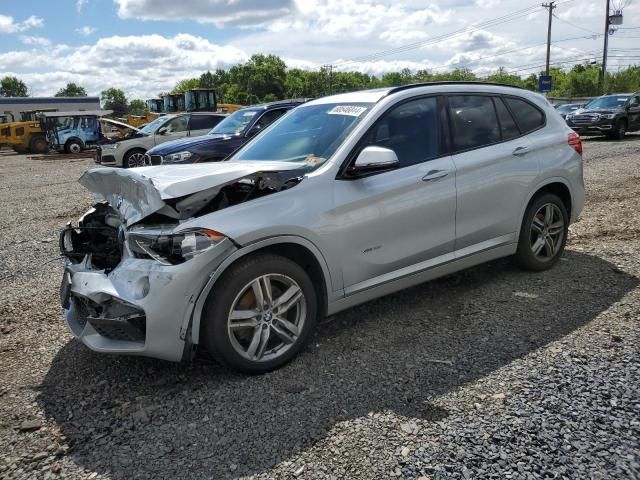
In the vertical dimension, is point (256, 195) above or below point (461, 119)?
below

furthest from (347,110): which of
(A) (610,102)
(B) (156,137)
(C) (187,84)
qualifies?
(C) (187,84)

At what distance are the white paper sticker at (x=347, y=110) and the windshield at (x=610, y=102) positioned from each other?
19.2 m

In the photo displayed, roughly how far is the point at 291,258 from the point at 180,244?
758mm

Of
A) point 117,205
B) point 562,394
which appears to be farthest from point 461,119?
point 117,205

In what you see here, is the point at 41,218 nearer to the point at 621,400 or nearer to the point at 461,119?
the point at 461,119

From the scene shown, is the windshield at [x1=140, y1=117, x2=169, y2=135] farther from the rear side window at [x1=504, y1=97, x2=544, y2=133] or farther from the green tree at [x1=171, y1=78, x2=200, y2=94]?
the green tree at [x1=171, y1=78, x2=200, y2=94]

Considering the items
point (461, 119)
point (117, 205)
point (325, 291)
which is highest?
point (461, 119)

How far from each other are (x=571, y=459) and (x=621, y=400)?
0.68m

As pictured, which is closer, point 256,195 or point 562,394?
point 562,394

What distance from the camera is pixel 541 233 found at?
5176 millimetres

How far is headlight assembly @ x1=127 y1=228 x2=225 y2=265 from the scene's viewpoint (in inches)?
126

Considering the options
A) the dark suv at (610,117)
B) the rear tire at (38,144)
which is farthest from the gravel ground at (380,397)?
the rear tire at (38,144)

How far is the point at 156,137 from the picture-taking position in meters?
17.7

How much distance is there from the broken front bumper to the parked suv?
1469cm
